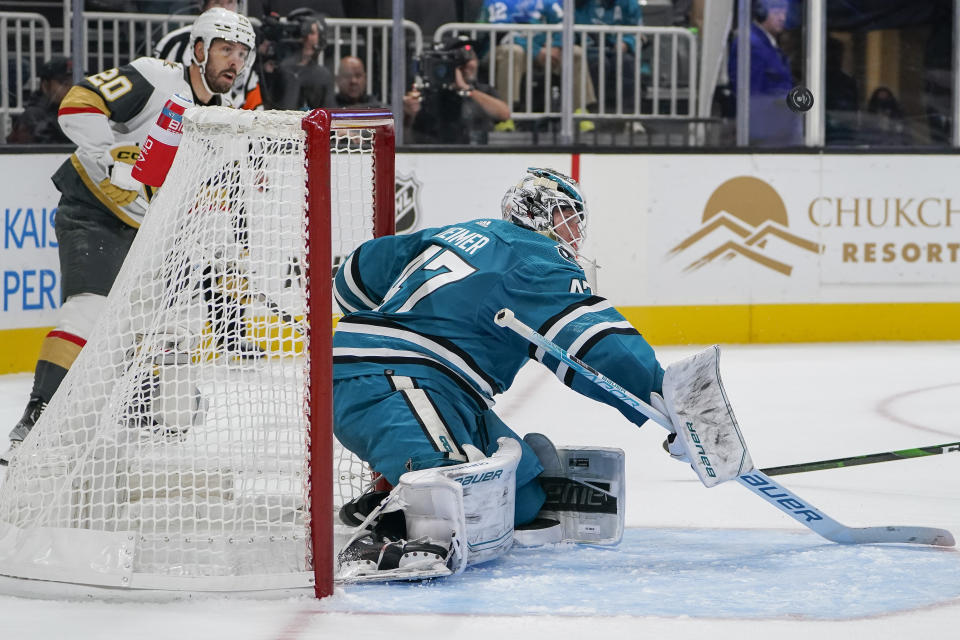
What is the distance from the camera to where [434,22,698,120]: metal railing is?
602cm

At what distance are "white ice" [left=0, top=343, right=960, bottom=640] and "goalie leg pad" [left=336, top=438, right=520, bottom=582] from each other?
0.12ft

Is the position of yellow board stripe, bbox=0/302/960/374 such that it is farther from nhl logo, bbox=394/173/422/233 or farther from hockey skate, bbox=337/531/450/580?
hockey skate, bbox=337/531/450/580

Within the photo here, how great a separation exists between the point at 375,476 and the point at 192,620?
690 mm

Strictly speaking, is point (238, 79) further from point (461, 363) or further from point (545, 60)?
point (545, 60)

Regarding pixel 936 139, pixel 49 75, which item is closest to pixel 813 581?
pixel 49 75

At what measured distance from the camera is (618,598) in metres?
2.26

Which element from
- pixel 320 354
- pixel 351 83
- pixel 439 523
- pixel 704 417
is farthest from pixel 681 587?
pixel 351 83

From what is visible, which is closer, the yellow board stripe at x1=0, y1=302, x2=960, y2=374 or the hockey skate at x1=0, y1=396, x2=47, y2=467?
the hockey skate at x1=0, y1=396, x2=47, y2=467

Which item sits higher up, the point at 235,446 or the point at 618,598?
the point at 235,446

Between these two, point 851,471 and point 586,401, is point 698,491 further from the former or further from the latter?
point 586,401

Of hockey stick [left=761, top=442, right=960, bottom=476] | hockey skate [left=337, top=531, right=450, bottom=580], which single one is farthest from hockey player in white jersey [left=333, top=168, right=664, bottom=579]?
hockey stick [left=761, top=442, right=960, bottom=476]

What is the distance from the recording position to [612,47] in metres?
6.11

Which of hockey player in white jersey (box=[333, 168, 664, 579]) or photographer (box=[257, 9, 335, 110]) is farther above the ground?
photographer (box=[257, 9, 335, 110])

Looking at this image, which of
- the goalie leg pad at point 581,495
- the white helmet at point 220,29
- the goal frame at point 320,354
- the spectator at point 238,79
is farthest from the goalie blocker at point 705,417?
the spectator at point 238,79
